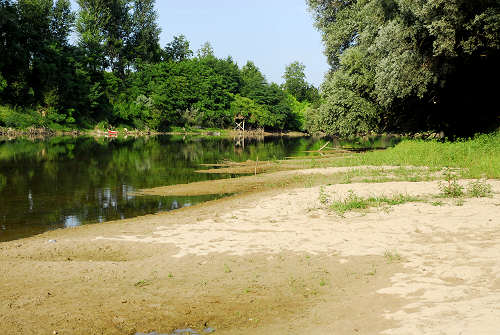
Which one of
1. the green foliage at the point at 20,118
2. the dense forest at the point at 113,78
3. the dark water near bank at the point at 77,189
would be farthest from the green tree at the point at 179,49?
the dark water near bank at the point at 77,189

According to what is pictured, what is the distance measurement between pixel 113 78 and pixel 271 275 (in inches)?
4052

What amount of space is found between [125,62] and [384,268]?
113708 millimetres

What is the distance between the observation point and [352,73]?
3728 cm

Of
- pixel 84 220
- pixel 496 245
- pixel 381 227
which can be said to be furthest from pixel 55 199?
pixel 496 245

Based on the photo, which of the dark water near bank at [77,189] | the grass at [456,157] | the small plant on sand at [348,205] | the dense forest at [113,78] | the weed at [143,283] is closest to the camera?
the weed at [143,283]

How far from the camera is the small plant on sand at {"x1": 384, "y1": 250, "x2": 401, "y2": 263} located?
888cm

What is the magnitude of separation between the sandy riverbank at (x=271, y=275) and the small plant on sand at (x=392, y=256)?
0.04 meters

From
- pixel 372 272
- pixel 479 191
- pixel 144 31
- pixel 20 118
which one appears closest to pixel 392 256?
pixel 372 272

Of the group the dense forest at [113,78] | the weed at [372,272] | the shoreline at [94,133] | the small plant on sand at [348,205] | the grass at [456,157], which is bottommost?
the weed at [372,272]

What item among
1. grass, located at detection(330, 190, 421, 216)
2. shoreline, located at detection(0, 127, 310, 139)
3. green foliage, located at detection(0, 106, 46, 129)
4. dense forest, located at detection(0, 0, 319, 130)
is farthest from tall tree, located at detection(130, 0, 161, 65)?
grass, located at detection(330, 190, 421, 216)

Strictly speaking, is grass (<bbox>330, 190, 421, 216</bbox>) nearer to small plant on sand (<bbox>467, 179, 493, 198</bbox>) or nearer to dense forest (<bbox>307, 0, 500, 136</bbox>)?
small plant on sand (<bbox>467, 179, 493, 198</bbox>)

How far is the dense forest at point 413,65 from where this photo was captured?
24.2 meters

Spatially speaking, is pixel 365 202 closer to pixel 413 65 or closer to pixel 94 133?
pixel 413 65

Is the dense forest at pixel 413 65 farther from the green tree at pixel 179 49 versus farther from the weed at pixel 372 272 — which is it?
the green tree at pixel 179 49
